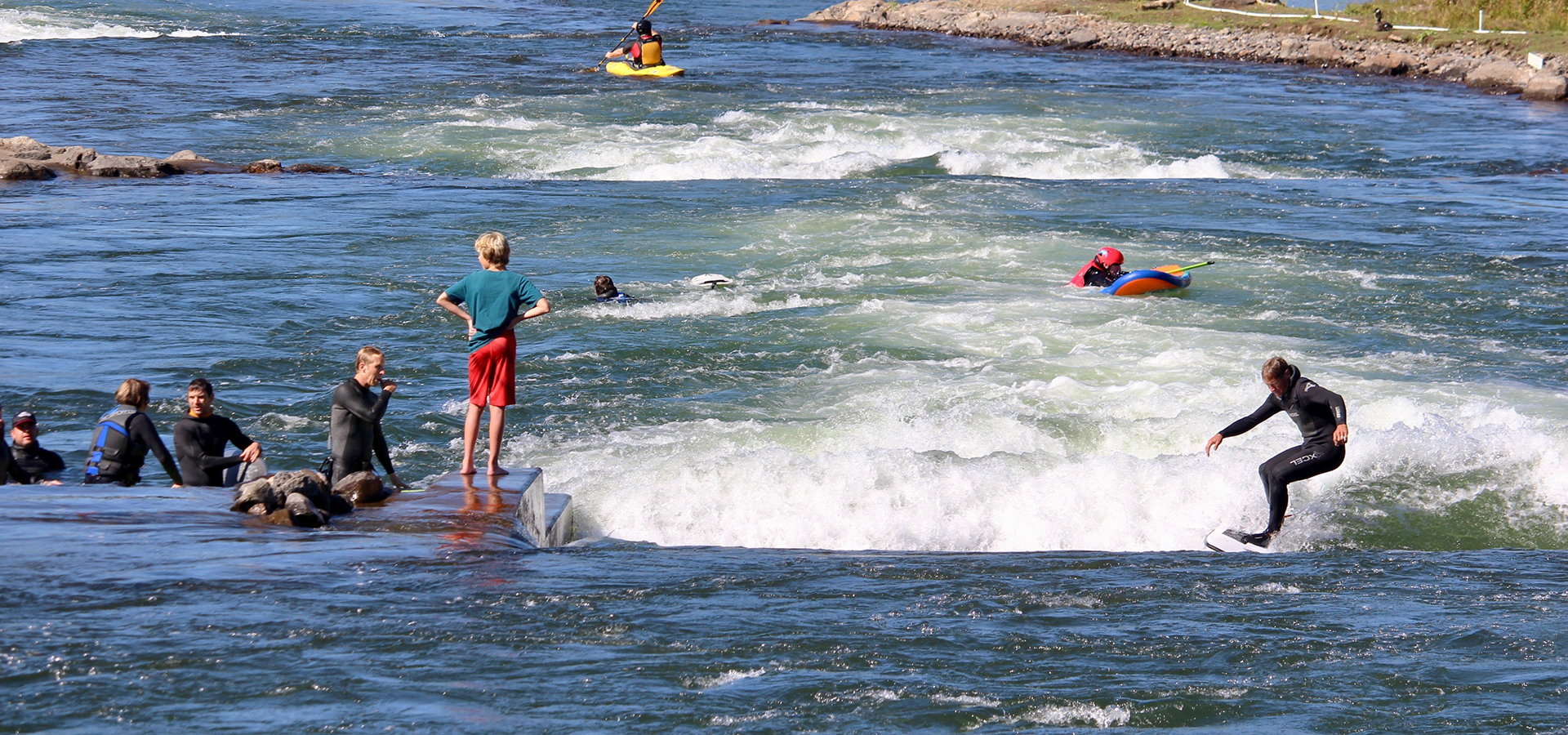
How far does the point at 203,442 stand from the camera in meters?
10.1

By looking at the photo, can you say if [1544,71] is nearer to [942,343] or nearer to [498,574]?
[942,343]

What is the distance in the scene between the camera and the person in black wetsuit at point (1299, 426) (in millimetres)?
10477

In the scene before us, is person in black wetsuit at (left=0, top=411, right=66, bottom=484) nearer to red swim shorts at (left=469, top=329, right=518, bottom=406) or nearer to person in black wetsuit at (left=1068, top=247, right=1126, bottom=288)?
red swim shorts at (left=469, top=329, right=518, bottom=406)

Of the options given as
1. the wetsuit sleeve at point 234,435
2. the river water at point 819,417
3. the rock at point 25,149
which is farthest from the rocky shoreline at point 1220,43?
the wetsuit sleeve at point 234,435

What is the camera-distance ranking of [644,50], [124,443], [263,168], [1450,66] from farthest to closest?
1. [1450,66]
2. [644,50]
3. [263,168]
4. [124,443]

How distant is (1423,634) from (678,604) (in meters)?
4.21

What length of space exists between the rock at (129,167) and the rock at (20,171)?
2.94 feet

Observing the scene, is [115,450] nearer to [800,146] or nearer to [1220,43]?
[800,146]

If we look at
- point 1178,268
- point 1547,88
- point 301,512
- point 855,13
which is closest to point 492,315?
point 301,512

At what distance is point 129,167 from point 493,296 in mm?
21338

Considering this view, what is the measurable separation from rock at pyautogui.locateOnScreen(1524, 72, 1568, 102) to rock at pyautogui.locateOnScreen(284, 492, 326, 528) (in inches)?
1711

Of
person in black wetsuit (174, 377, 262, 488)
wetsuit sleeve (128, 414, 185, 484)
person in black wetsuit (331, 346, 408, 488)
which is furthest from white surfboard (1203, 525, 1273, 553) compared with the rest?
wetsuit sleeve (128, 414, 185, 484)

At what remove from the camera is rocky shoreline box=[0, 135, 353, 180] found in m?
26.9

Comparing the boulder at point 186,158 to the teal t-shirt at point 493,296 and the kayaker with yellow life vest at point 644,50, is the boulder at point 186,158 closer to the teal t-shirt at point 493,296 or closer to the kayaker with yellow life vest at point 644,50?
the kayaker with yellow life vest at point 644,50
